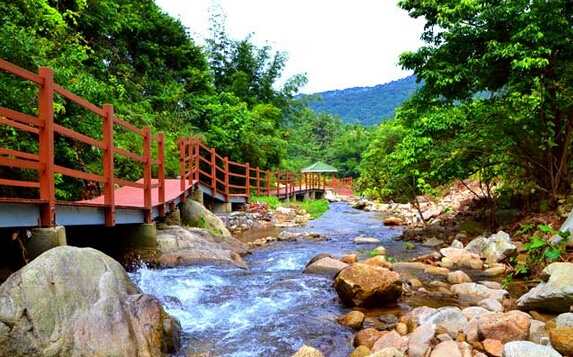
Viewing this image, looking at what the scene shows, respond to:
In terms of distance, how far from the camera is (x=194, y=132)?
16.1 metres

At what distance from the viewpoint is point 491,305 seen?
513 cm

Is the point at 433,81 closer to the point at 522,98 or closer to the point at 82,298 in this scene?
the point at 522,98

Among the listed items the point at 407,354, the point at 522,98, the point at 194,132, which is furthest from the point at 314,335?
the point at 194,132

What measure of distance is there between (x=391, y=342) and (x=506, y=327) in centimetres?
99

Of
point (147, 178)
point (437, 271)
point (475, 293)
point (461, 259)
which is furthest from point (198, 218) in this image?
point (475, 293)

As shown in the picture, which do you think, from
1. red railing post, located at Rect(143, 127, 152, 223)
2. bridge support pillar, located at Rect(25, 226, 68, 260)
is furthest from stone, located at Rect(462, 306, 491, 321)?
red railing post, located at Rect(143, 127, 152, 223)

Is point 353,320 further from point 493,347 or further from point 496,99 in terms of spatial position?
point 496,99

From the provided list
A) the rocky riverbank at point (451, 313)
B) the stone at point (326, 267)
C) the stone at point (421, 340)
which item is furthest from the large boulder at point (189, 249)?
the stone at point (421, 340)

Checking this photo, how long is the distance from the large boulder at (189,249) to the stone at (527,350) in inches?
183

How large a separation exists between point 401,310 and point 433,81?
18.9 feet

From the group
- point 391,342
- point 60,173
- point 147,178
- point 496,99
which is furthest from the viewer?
point 496,99

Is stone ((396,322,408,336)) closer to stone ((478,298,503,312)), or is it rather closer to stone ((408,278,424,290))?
stone ((478,298,503,312))

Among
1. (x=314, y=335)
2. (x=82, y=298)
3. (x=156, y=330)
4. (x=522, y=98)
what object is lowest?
(x=314, y=335)

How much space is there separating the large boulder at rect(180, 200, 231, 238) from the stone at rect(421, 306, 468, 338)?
605cm
